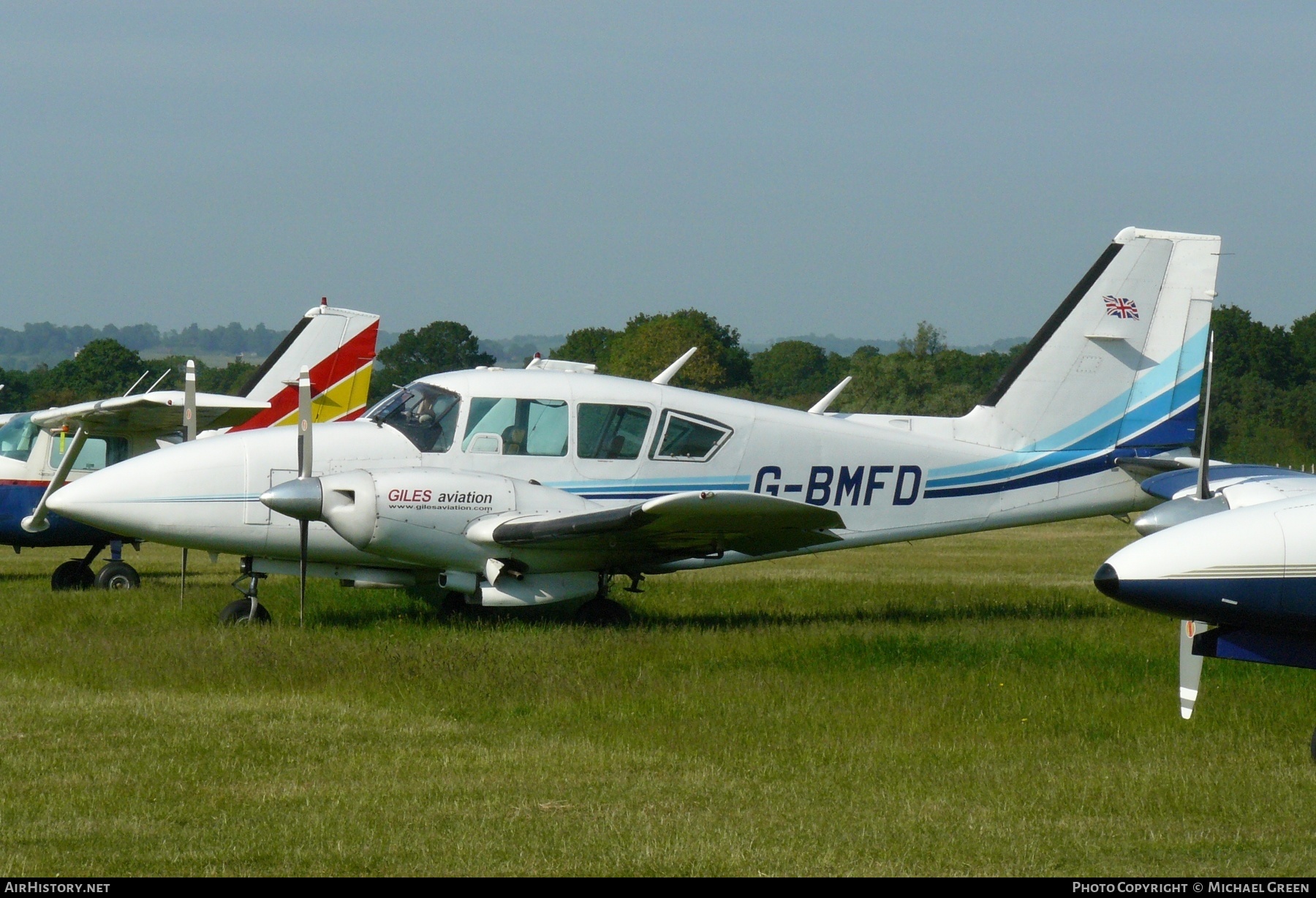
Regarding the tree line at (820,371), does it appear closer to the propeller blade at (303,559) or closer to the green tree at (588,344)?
the green tree at (588,344)

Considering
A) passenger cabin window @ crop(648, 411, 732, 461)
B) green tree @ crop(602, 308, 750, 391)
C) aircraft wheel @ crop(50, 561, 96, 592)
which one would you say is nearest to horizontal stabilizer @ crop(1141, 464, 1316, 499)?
passenger cabin window @ crop(648, 411, 732, 461)

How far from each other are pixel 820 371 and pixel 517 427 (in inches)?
3599

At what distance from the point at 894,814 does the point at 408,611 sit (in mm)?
8283

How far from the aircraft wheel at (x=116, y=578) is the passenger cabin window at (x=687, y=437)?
23.4 ft

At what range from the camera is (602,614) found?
12.3 metres

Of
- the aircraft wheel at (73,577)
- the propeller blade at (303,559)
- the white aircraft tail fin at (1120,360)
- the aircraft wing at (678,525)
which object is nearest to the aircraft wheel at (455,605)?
the propeller blade at (303,559)

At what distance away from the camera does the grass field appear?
5527 mm

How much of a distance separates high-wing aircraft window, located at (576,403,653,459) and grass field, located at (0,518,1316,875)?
155cm

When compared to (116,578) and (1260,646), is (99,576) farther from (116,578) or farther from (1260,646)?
(1260,646)

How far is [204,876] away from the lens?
16.7 ft

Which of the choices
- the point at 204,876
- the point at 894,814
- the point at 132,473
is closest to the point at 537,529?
the point at 132,473

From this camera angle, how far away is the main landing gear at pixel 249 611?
471 inches

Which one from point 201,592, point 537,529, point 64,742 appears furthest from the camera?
point 201,592
